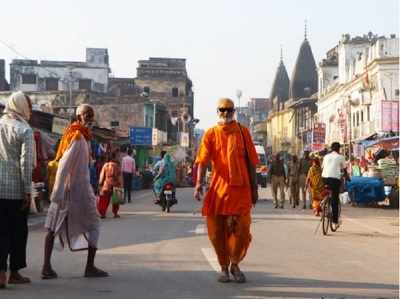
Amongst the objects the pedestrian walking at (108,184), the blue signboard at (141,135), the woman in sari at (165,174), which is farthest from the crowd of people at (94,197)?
the blue signboard at (141,135)

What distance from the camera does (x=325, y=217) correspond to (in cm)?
1338

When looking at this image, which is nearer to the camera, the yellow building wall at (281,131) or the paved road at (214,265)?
Answer: the paved road at (214,265)

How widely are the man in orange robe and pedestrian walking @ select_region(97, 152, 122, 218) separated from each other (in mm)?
9307

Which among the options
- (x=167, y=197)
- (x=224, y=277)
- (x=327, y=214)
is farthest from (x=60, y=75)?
(x=224, y=277)

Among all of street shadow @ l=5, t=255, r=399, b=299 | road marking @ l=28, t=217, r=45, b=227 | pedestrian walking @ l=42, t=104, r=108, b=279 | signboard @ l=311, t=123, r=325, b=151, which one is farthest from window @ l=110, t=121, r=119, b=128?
pedestrian walking @ l=42, t=104, r=108, b=279

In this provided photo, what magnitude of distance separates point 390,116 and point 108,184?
22.6 meters

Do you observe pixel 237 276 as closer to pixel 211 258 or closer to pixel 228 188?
pixel 228 188

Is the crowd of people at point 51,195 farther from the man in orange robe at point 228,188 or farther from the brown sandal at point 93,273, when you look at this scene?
the man in orange robe at point 228,188

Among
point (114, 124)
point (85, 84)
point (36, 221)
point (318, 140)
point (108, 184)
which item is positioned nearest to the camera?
point (36, 221)

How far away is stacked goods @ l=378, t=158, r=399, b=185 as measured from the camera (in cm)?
2295

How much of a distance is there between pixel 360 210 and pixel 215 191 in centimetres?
1451

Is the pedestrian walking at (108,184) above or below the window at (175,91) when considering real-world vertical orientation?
below

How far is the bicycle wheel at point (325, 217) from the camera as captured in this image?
1328 centimetres

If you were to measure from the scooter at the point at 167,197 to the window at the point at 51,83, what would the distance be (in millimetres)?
53712
